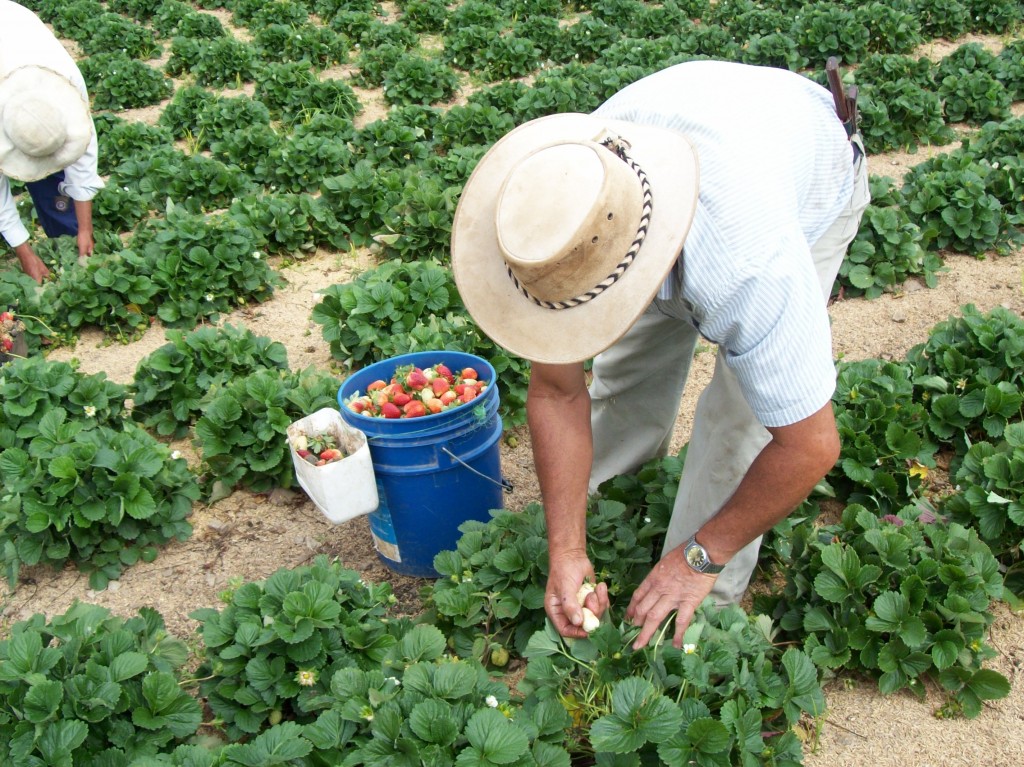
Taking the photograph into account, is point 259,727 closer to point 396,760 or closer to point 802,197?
point 396,760

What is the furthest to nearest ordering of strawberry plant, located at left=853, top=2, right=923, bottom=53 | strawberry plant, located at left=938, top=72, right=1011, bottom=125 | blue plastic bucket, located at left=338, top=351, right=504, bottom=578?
1. strawberry plant, located at left=853, top=2, right=923, bottom=53
2. strawberry plant, located at left=938, top=72, right=1011, bottom=125
3. blue plastic bucket, located at left=338, top=351, right=504, bottom=578

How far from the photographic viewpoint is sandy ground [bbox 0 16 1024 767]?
279 cm

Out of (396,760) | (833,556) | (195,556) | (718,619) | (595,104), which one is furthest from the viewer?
(595,104)

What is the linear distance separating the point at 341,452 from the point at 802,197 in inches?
67.2

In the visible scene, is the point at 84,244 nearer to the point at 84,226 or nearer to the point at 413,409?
the point at 84,226

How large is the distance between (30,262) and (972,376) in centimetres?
510

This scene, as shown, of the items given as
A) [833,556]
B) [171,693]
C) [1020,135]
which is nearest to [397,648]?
[171,693]

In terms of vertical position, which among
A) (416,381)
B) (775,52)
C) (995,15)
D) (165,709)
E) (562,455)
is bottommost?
(995,15)

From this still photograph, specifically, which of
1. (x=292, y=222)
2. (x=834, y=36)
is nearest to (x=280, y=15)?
(x=834, y=36)

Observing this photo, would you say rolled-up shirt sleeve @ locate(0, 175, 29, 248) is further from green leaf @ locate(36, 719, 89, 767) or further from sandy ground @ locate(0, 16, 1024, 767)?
green leaf @ locate(36, 719, 89, 767)

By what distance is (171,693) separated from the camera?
8.52 ft

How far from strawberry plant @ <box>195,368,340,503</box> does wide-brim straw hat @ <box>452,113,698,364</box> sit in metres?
1.93

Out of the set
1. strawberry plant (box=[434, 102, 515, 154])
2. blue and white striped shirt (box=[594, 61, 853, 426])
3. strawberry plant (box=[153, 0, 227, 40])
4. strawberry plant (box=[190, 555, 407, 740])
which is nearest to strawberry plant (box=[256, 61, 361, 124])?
strawberry plant (box=[434, 102, 515, 154])

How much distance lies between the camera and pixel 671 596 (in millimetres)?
2482
